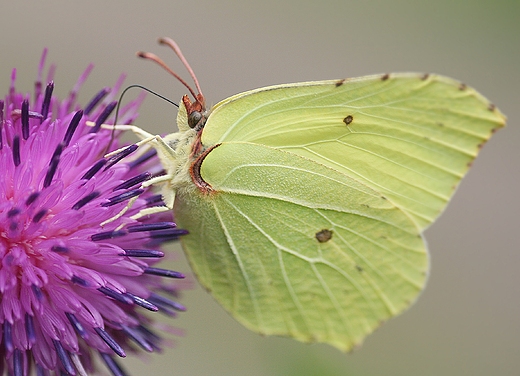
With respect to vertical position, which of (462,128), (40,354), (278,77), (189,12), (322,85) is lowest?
(40,354)

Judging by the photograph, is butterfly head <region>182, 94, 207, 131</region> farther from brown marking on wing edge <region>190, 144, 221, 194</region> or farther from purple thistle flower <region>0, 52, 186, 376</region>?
purple thistle flower <region>0, 52, 186, 376</region>

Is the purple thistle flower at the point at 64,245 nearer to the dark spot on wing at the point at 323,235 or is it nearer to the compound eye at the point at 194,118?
the compound eye at the point at 194,118

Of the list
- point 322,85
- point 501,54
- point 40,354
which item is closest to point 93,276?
point 40,354

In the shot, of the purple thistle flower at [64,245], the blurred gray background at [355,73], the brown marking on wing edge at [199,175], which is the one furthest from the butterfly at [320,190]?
the blurred gray background at [355,73]

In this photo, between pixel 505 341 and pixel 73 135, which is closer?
pixel 73 135

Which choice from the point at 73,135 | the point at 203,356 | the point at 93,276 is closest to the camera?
the point at 93,276

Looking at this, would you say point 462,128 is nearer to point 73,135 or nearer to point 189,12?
point 73,135

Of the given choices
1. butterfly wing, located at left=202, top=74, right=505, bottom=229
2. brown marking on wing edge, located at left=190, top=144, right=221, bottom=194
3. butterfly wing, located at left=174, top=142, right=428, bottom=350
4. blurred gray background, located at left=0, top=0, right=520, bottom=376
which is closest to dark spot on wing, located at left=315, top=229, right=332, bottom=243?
butterfly wing, located at left=174, top=142, right=428, bottom=350

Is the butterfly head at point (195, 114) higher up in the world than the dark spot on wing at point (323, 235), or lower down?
higher up
